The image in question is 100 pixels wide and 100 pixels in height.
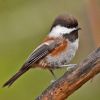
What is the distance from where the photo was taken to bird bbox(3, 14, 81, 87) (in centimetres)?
553

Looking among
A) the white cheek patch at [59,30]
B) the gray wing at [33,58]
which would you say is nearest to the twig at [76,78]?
the gray wing at [33,58]

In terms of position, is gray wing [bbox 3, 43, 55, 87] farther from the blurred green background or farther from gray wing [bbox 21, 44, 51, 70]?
the blurred green background

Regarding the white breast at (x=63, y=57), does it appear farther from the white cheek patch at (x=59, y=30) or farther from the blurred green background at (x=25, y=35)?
the blurred green background at (x=25, y=35)

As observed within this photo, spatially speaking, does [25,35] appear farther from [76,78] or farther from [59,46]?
[76,78]

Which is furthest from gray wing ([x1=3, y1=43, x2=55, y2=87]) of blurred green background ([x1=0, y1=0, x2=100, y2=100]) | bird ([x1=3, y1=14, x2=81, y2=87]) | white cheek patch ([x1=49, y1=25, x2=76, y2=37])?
blurred green background ([x1=0, y1=0, x2=100, y2=100])

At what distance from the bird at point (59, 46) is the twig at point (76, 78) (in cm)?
57

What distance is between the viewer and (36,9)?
7.77 m

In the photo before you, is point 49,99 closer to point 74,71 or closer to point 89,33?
point 74,71

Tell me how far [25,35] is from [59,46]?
2.01 metres

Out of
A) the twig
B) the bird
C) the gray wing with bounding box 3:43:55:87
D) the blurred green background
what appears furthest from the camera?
the blurred green background

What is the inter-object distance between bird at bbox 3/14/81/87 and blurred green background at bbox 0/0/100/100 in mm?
1471

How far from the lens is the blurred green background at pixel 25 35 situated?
7.35 metres

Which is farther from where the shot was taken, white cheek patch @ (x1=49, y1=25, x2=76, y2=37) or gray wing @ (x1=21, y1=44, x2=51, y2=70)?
white cheek patch @ (x1=49, y1=25, x2=76, y2=37)

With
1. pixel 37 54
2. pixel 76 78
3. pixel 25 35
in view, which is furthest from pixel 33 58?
pixel 25 35
